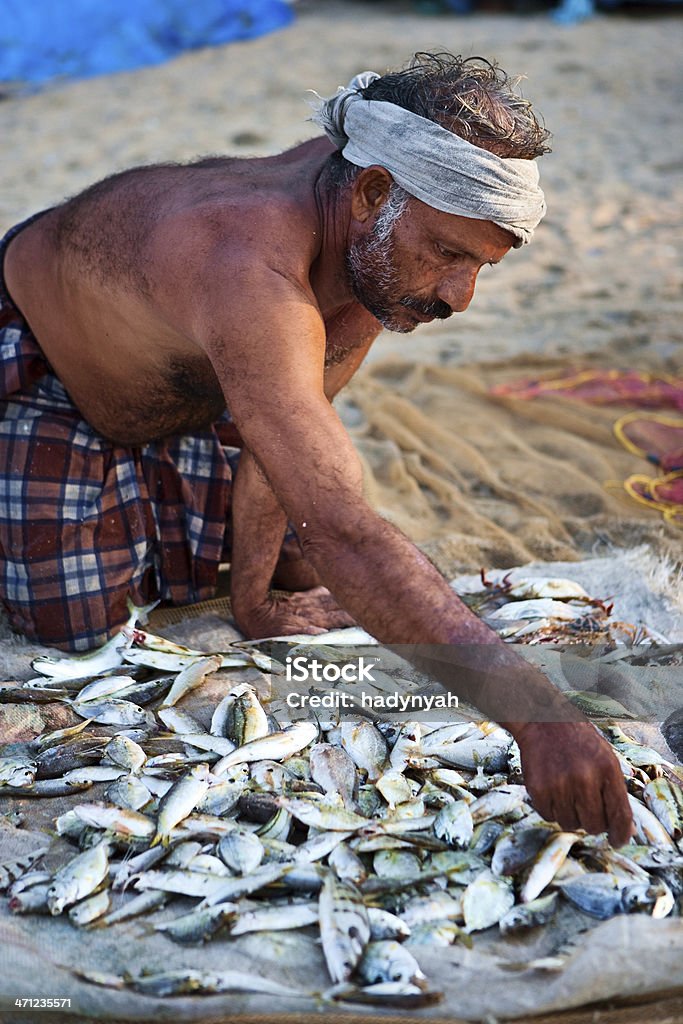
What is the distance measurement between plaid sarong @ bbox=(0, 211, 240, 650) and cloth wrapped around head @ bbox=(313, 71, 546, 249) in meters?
1.12

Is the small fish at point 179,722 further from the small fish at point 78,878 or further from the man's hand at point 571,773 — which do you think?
the man's hand at point 571,773

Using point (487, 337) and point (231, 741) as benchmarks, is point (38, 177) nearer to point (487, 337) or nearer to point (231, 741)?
point (487, 337)

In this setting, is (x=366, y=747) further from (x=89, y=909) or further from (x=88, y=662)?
(x=88, y=662)

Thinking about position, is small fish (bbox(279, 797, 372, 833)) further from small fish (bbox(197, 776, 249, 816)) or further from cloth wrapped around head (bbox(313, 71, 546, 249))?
cloth wrapped around head (bbox(313, 71, 546, 249))

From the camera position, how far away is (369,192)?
2438 mm

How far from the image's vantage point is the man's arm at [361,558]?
1.89m

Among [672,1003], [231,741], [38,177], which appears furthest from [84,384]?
[38,177]

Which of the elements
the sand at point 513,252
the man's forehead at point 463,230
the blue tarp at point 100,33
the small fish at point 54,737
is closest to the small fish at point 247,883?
the small fish at point 54,737

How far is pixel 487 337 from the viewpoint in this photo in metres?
5.60

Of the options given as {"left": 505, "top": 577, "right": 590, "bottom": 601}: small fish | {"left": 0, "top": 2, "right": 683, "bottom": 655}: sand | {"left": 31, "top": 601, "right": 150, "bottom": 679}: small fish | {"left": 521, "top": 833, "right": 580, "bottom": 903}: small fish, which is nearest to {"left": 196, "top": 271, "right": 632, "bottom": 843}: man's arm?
{"left": 521, "top": 833, "right": 580, "bottom": 903}: small fish

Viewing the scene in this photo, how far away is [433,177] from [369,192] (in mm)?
178

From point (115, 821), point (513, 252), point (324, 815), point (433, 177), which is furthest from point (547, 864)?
point (513, 252)

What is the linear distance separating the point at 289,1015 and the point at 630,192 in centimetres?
670

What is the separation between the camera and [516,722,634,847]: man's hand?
1.86 metres
